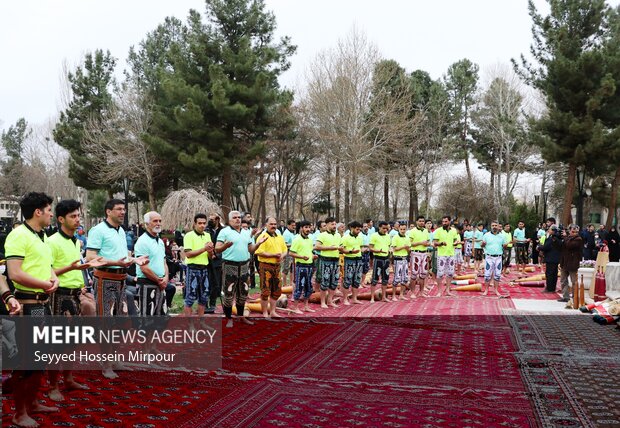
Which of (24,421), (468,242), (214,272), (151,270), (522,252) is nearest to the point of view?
(24,421)

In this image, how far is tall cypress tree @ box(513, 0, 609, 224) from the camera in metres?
26.4

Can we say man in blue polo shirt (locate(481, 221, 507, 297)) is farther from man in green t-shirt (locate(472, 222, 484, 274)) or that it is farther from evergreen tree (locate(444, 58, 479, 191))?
evergreen tree (locate(444, 58, 479, 191))

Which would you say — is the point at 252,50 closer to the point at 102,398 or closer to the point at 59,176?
the point at 102,398

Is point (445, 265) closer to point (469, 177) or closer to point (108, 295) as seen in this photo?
point (108, 295)

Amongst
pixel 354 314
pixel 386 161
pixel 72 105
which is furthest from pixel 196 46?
pixel 354 314

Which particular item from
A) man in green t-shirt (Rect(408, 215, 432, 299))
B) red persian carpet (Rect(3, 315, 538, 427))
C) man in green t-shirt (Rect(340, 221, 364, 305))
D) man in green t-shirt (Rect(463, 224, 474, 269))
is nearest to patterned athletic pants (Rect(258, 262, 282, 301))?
red persian carpet (Rect(3, 315, 538, 427))

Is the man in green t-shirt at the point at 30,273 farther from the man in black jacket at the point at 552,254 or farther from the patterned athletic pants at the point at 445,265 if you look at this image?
the man in black jacket at the point at 552,254

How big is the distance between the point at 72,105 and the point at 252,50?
1327 centimetres

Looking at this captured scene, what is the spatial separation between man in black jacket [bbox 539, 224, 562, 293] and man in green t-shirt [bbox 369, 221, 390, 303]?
437 cm

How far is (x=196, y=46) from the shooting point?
30.4 m

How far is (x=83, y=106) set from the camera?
37688 millimetres

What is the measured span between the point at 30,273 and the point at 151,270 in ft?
7.29

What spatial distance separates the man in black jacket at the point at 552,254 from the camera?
15.2 m

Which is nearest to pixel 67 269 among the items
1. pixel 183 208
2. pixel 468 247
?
pixel 468 247
